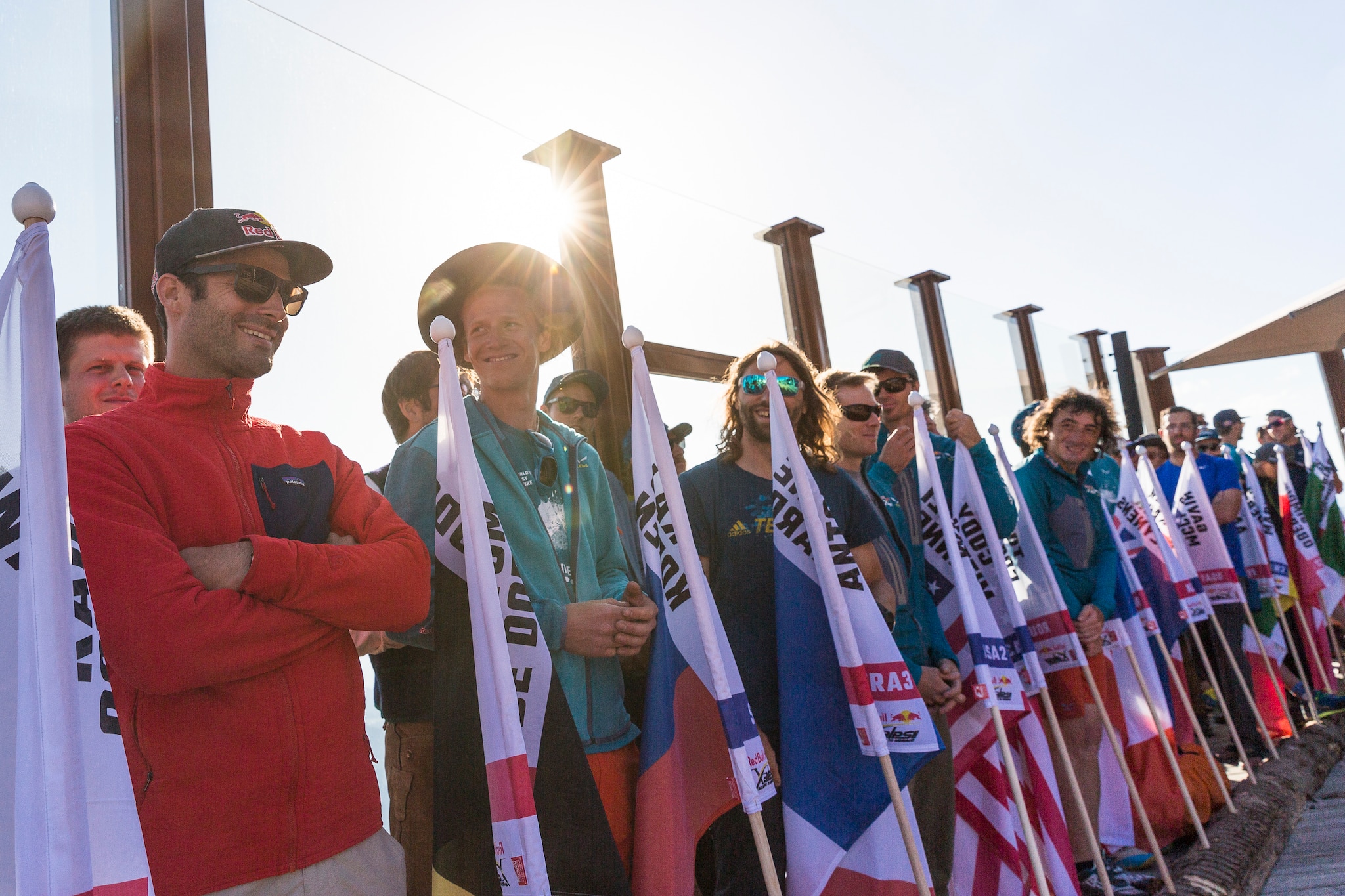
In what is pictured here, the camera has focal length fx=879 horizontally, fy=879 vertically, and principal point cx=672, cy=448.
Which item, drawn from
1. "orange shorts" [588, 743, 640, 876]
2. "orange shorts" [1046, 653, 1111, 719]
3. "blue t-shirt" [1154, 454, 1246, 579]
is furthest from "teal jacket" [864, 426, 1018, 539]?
"blue t-shirt" [1154, 454, 1246, 579]

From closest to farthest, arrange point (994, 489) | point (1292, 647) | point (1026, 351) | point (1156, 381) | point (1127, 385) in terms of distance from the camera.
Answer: point (994, 489)
point (1292, 647)
point (1026, 351)
point (1127, 385)
point (1156, 381)

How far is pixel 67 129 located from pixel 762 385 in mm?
1782

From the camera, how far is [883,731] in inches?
75.6

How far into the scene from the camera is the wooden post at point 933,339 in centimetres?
623

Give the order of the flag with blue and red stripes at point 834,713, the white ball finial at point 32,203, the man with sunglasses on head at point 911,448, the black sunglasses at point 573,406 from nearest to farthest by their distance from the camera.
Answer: the white ball finial at point 32,203
the flag with blue and red stripes at point 834,713
the man with sunglasses on head at point 911,448
the black sunglasses at point 573,406

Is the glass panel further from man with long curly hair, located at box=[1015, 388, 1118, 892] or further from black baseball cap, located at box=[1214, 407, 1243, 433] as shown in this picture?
black baseball cap, located at box=[1214, 407, 1243, 433]

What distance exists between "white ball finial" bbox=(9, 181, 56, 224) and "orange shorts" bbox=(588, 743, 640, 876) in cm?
123

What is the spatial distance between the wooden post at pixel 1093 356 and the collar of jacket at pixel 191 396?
8338mm

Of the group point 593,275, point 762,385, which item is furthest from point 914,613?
point 593,275

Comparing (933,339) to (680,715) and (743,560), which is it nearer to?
(743,560)

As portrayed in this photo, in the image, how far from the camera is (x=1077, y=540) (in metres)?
3.39

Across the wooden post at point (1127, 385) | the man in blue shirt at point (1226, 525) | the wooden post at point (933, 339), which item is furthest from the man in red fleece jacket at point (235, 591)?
the wooden post at point (1127, 385)

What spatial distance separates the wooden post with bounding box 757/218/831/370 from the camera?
496 cm

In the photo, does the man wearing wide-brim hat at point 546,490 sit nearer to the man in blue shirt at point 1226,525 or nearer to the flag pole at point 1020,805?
the flag pole at point 1020,805
